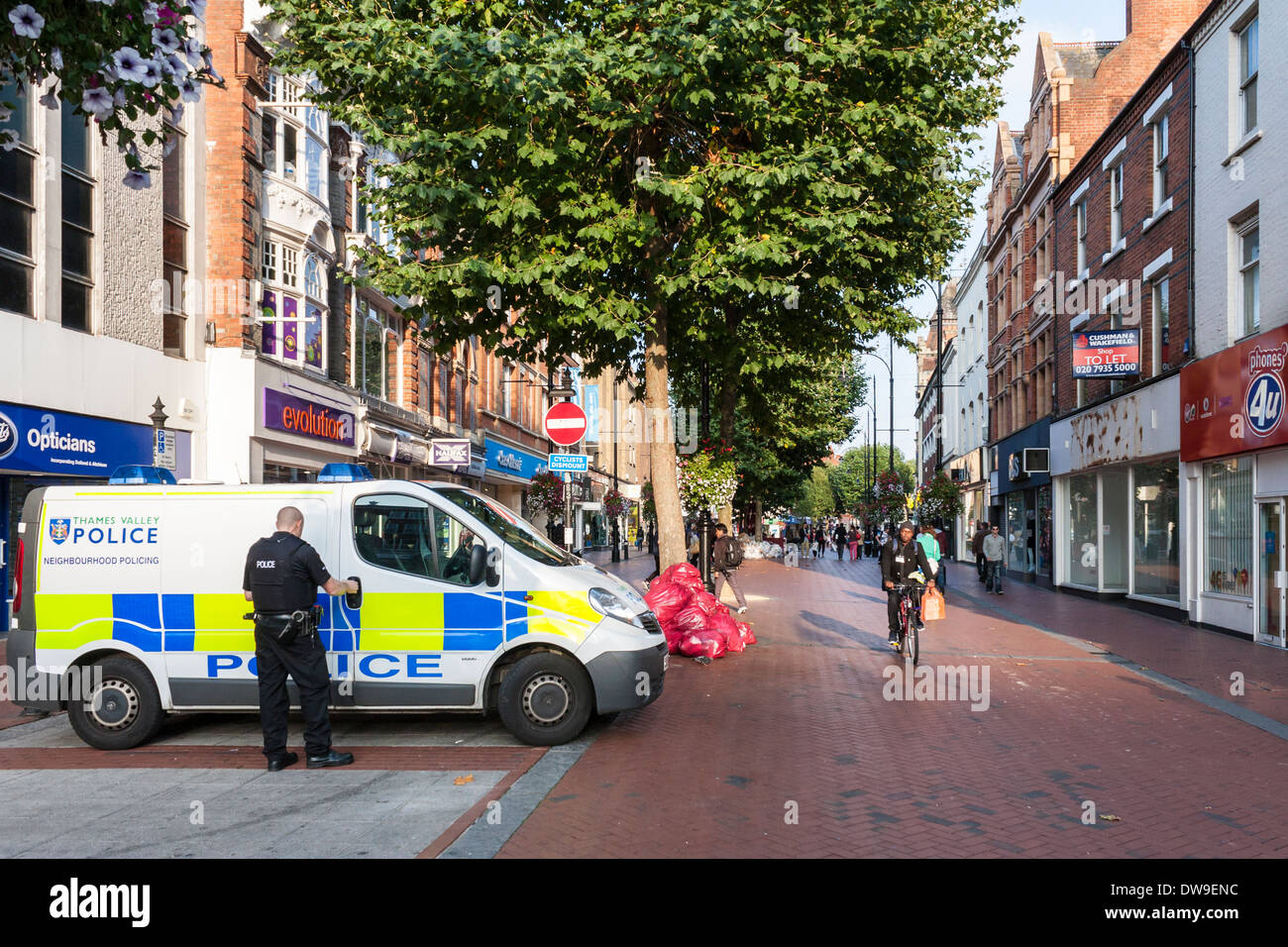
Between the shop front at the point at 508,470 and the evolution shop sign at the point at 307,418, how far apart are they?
12.0 meters

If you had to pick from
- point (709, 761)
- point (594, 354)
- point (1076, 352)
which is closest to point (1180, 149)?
point (1076, 352)

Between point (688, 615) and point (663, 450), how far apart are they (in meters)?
2.29

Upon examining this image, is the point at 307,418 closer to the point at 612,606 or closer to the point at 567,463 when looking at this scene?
the point at 567,463

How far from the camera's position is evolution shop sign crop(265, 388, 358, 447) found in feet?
61.7

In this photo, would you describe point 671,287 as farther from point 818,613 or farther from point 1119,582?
point 1119,582

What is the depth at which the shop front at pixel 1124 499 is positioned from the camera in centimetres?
1864

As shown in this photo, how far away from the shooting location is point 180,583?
779 cm

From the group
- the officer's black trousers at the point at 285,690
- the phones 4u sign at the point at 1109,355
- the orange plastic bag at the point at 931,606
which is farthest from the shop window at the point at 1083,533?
the officer's black trousers at the point at 285,690

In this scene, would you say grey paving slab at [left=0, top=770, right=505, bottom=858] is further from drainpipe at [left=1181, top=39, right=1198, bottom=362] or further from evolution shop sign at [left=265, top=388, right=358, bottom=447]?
drainpipe at [left=1181, top=39, right=1198, bottom=362]

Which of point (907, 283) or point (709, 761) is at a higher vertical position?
point (907, 283)

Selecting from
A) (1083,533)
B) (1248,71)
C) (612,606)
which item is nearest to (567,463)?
(612,606)
